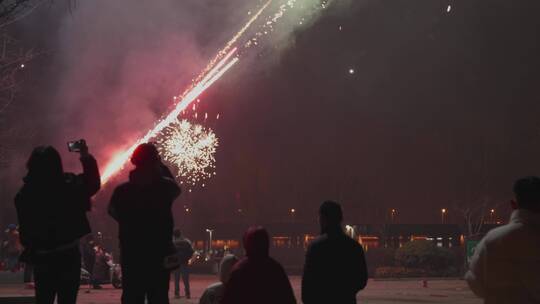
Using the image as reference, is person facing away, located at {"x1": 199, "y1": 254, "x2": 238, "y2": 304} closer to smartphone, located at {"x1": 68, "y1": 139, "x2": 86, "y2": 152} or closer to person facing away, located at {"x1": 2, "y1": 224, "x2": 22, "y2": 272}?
smartphone, located at {"x1": 68, "y1": 139, "x2": 86, "y2": 152}

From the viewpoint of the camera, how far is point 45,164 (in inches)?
275

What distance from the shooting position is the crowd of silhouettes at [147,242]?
21.5 feet

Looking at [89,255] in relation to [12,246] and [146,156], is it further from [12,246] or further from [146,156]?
[146,156]

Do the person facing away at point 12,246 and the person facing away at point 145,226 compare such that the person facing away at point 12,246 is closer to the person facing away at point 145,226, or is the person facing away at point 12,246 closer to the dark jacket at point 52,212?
the person facing away at point 145,226

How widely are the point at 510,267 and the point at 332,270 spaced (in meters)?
2.02

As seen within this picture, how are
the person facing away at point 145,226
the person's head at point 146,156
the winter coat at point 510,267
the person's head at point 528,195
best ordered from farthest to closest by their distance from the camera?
the person's head at point 146,156 → the person facing away at point 145,226 → the person's head at point 528,195 → the winter coat at point 510,267

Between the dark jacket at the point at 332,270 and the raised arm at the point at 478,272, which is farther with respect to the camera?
the dark jacket at the point at 332,270

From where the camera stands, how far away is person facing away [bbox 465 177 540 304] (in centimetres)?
650

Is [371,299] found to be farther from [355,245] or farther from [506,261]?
[506,261]

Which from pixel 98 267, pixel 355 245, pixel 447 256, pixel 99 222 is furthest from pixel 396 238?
pixel 355 245

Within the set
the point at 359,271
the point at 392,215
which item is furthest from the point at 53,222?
the point at 392,215

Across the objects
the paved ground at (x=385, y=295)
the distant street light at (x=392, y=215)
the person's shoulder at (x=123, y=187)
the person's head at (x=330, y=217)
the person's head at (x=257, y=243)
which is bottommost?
the paved ground at (x=385, y=295)

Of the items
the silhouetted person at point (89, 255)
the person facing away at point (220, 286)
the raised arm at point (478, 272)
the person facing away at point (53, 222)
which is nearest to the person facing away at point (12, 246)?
the silhouetted person at point (89, 255)

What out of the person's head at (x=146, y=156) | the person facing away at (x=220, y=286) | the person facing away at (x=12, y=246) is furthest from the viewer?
the person facing away at (x=12, y=246)
